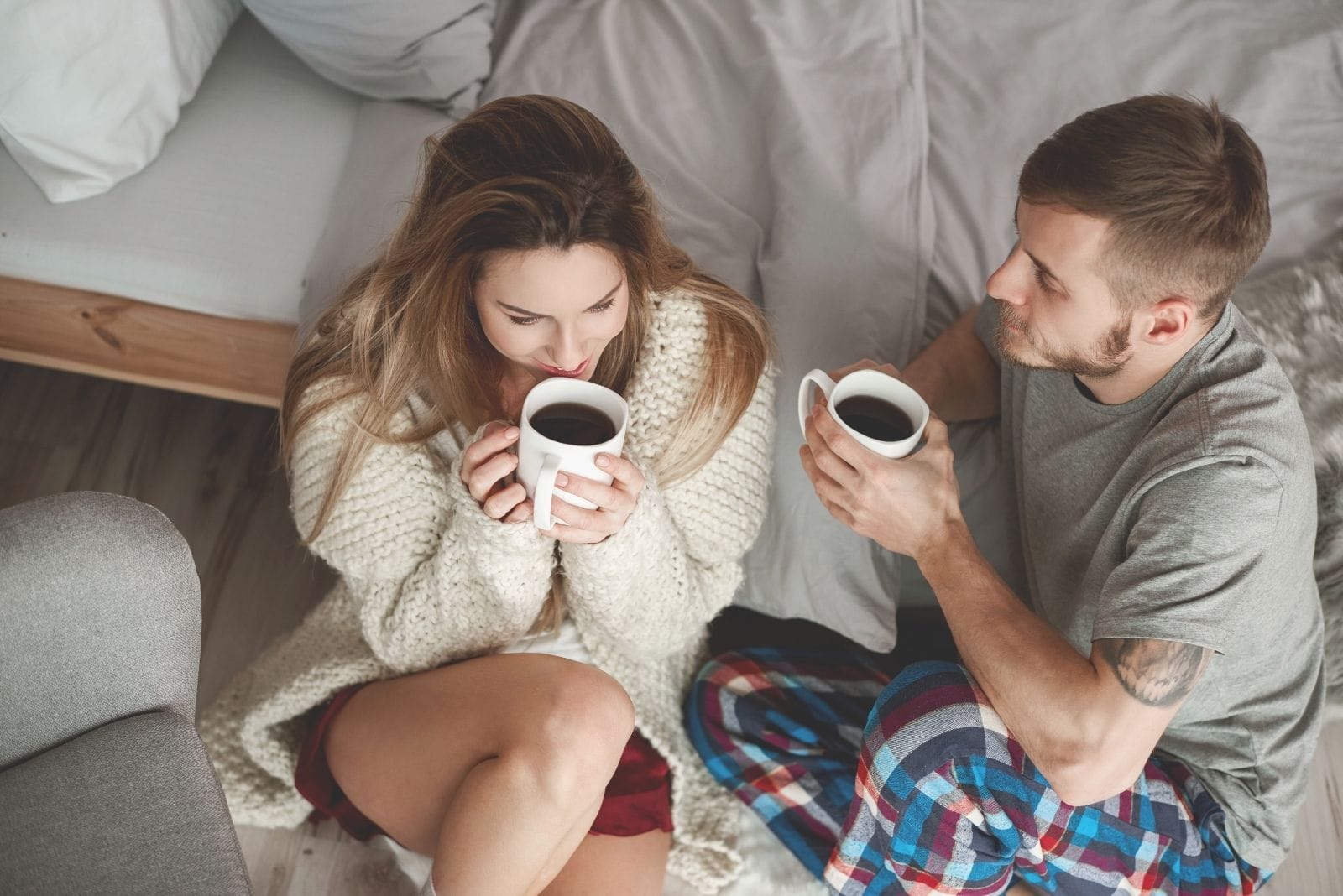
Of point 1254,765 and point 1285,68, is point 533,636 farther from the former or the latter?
point 1285,68

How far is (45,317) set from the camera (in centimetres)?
156

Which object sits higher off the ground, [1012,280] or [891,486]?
[1012,280]

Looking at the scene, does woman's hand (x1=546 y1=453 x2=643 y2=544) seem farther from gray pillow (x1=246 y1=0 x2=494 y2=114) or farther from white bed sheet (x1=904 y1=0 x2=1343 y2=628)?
gray pillow (x1=246 y1=0 x2=494 y2=114)

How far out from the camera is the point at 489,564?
117 cm

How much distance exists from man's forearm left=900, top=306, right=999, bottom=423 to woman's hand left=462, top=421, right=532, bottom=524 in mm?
550

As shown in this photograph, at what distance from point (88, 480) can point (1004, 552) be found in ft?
4.87

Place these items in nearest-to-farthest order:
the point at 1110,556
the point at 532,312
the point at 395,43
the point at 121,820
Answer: the point at 121,820 < the point at 532,312 < the point at 1110,556 < the point at 395,43

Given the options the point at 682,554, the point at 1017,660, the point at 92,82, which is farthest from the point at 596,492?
the point at 92,82

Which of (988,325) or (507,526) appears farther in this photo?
(988,325)

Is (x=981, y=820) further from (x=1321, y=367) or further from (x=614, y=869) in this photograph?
(x=1321, y=367)

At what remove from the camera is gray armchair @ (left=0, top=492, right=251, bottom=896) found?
0.96 metres

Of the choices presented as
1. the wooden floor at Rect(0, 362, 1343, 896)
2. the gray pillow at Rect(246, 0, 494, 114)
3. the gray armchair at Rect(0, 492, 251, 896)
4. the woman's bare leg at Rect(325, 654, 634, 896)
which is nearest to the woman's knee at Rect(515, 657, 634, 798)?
the woman's bare leg at Rect(325, 654, 634, 896)

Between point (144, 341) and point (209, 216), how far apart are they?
0.22 m

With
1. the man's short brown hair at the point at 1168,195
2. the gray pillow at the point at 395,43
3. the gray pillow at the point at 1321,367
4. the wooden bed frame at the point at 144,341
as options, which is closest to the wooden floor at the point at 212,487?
the wooden bed frame at the point at 144,341
